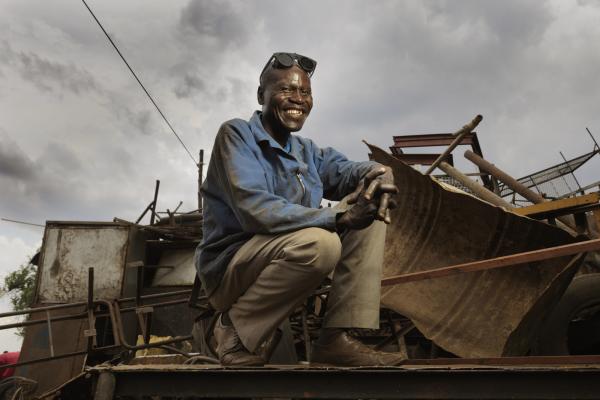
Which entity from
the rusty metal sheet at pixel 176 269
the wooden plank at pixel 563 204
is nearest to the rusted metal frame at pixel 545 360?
the wooden plank at pixel 563 204

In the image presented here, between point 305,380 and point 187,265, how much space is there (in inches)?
368

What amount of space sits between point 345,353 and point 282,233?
0.58 meters

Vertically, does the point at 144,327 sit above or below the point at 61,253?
below

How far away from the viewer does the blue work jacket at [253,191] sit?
6.32 ft

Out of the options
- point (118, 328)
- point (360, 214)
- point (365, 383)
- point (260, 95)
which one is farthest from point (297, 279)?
point (118, 328)

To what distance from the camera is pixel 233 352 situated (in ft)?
6.65

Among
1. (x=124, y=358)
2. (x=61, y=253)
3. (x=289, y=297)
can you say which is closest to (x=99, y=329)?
(x=61, y=253)

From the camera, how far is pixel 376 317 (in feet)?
6.90

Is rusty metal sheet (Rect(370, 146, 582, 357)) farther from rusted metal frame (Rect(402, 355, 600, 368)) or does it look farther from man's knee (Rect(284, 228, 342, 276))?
man's knee (Rect(284, 228, 342, 276))

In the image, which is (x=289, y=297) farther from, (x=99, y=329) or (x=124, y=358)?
(x=99, y=329)

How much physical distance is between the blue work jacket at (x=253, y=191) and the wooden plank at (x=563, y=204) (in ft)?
6.04

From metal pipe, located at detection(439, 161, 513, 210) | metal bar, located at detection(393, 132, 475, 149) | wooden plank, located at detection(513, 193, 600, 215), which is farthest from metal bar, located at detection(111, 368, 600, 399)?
metal bar, located at detection(393, 132, 475, 149)

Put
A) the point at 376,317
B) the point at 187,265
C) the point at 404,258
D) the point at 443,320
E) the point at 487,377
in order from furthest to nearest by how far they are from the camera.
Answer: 1. the point at 187,265
2. the point at 404,258
3. the point at 443,320
4. the point at 376,317
5. the point at 487,377

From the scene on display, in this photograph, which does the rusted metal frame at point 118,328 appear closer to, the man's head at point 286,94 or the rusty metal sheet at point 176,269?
the man's head at point 286,94
